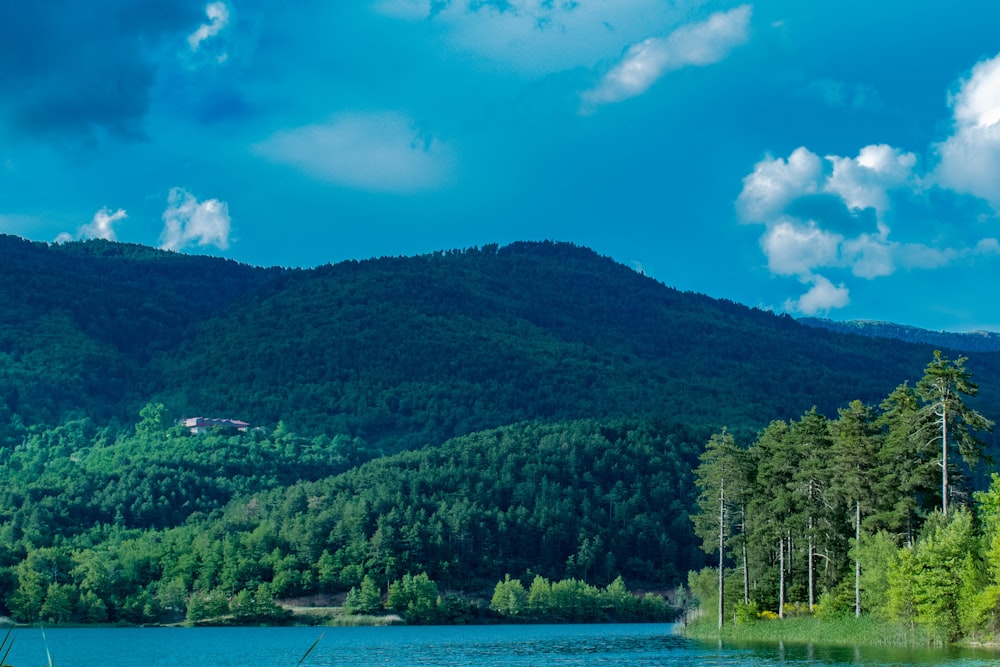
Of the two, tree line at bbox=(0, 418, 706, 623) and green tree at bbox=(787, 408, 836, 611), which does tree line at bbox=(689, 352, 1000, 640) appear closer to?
green tree at bbox=(787, 408, 836, 611)

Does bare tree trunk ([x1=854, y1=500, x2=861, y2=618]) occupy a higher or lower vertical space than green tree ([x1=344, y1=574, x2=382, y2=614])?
higher

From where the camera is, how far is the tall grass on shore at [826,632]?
6257cm

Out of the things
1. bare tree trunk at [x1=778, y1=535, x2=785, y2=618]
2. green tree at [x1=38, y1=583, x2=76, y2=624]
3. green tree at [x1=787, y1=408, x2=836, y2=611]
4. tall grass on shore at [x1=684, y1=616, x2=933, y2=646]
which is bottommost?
green tree at [x1=38, y1=583, x2=76, y2=624]

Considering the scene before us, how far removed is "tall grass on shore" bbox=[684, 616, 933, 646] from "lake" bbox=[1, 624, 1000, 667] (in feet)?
4.11

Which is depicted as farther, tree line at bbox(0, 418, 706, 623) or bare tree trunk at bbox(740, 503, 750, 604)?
tree line at bbox(0, 418, 706, 623)

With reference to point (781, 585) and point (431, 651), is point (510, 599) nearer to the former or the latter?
point (431, 651)

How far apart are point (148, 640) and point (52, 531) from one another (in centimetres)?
6959

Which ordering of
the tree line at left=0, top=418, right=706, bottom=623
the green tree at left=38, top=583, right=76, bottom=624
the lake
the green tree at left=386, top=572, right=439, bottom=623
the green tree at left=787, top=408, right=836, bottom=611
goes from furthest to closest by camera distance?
the tree line at left=0, top=418, right=706, bottom=623 → the green tree at left=386, top=572, right=439, bottom=623 → the green tree at left=38, top=583, right=76, bottom=624 → the green tree at left=787, top=408, right=836, bottom=611 → the lake

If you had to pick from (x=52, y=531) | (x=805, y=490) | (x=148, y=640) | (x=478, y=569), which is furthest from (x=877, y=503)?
(x=52, y=531)

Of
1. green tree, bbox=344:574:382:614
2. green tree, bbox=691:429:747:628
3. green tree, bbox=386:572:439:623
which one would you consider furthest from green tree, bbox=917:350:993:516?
green tree, bbox=344:574:382:614

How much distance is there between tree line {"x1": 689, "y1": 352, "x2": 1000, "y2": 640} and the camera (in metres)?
58.4

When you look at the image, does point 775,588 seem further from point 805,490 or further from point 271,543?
point 271,543

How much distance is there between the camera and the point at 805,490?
76.3 meters

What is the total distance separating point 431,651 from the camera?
279 feet
